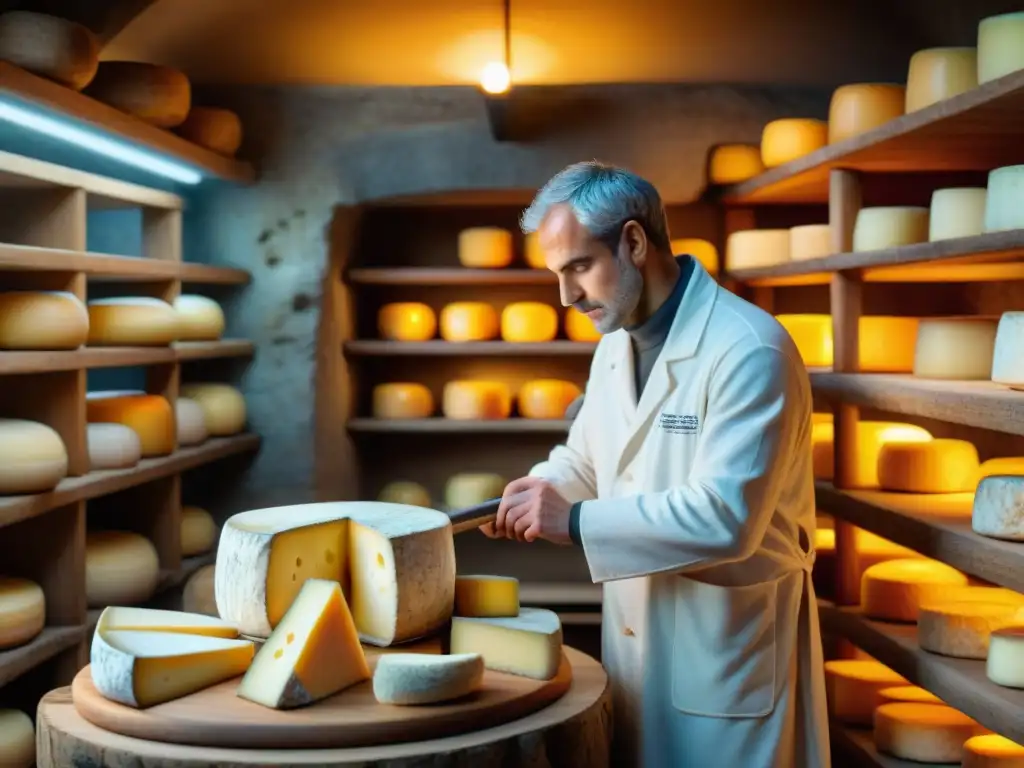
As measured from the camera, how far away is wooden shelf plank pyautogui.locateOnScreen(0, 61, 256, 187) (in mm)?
2840

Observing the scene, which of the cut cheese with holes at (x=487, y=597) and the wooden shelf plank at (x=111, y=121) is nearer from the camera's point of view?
the cut cheese with holes at (x=487, y=597)

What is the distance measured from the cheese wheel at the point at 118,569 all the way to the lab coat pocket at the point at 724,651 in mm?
1984

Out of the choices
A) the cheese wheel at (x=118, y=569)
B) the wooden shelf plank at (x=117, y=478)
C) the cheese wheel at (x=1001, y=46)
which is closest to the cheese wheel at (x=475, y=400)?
the wooden shelf plank at (x=117, y=478)

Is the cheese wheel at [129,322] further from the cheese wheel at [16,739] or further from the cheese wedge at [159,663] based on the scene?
the cheese wedge at [159,663]

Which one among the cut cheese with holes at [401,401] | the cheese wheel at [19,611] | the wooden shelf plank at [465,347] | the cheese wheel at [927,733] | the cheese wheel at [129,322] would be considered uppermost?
the cheese wheel at [129,322]

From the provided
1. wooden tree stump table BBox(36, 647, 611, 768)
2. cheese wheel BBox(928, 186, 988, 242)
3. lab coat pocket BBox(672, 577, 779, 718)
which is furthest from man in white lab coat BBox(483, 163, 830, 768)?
cheese wheel BBox(928, 186, 988, 242)

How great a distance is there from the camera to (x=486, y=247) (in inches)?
188

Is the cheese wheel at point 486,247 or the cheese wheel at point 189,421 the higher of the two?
the cheese wheel at point 486,247

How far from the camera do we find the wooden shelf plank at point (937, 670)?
2430mm

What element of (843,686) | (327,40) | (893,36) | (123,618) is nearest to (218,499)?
(327,40)

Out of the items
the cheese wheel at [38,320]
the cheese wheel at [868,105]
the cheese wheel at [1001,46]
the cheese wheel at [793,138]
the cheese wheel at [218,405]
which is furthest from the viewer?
the cheese wheel at [218,405]

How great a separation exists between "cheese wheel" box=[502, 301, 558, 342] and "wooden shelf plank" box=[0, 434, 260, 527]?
1.08 metres

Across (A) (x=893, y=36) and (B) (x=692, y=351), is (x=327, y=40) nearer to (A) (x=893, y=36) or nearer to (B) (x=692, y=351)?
(A) (x=893, y=36)

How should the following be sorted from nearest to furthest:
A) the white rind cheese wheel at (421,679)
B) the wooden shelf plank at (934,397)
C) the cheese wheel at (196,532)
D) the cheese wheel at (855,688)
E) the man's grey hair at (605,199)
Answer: the white rind cheese wheel at (421,679) < the man's grey hair at (605,199) < the wooden shelf plank at (934,397) < the cheese wheel at (855,688) < the cheese wheel at (196,532)
